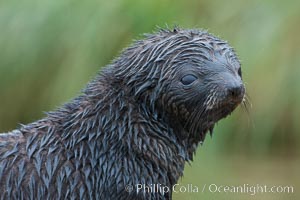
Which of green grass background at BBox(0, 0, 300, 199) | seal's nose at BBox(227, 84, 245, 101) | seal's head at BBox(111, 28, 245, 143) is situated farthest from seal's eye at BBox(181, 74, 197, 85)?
green grass background at BBox(0, 0, 300, 199)

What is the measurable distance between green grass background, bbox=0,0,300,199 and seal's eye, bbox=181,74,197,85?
108 inches

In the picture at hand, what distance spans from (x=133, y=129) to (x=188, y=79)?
23 cm

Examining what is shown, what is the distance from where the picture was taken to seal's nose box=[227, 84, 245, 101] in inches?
103

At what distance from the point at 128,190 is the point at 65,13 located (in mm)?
3305

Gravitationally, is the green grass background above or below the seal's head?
above

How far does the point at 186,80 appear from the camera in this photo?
8.74 feet

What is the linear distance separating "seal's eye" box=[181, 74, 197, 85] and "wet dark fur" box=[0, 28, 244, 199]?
13 mm

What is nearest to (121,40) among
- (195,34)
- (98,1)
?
(98,1)

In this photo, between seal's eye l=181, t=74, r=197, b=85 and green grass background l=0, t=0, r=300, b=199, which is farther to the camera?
green grass background l=0, t=0, r=300, b=199

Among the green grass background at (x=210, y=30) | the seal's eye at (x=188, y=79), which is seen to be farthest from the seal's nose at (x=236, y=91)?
the green grass background at (x=210, y=30)

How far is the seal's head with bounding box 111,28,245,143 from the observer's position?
8.66ft

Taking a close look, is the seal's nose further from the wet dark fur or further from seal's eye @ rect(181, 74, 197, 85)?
seal's eye @ rect(181, 74, 197, 85)

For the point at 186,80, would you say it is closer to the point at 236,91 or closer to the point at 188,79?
the point at 188,79

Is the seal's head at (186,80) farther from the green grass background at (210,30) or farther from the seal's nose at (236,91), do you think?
the green grass background at (210,30)
